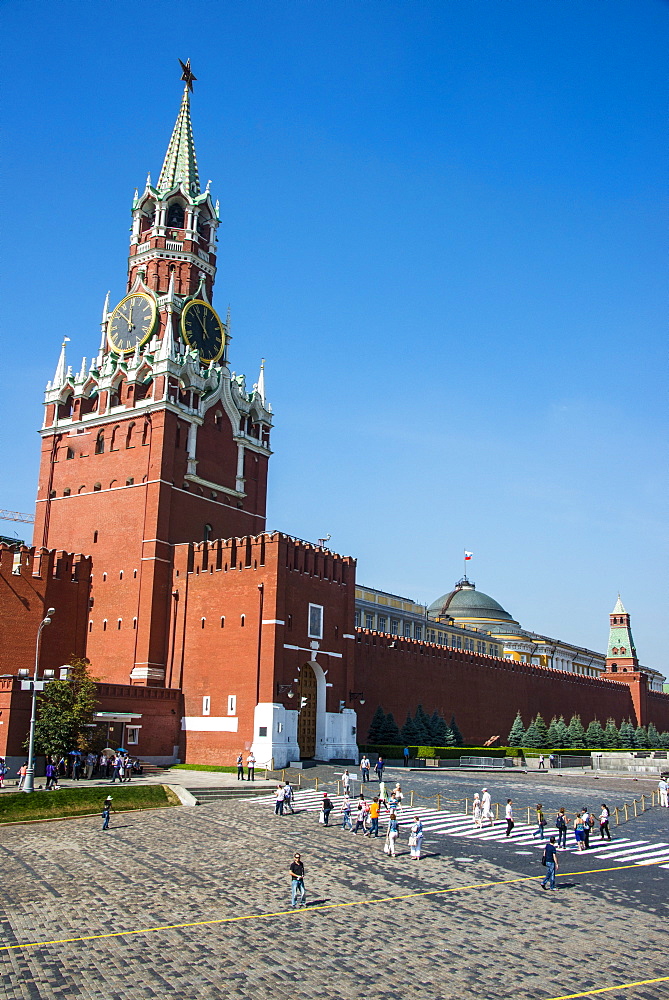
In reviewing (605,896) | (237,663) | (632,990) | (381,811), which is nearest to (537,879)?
(605,896)

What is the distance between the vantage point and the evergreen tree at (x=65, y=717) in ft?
121

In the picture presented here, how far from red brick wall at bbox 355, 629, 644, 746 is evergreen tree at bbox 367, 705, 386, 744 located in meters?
0.39

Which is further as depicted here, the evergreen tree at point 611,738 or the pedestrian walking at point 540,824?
the evergreen tree at point 611,738

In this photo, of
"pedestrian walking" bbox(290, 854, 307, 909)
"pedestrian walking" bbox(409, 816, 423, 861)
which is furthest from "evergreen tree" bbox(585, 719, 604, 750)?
"pedestrian walking" bbox(290, 854, 307, 909)

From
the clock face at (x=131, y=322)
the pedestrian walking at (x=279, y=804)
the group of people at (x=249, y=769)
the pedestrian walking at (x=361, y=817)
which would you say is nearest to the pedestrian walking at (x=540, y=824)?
the pedestrian walking at (x=361, y=817)

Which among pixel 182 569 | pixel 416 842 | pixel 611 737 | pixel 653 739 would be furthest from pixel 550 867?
pixel 653 739

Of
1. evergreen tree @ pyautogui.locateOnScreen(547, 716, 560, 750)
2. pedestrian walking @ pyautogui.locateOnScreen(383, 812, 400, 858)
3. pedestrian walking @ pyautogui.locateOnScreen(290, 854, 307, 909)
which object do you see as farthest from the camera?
evergreen tree @ pyautogui.locateOnScreen(547, 716, 560, 750)

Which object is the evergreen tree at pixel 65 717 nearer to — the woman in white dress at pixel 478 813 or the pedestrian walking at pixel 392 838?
the woman in white dress at pixel 478 813

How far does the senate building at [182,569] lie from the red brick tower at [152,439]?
0.38 ft

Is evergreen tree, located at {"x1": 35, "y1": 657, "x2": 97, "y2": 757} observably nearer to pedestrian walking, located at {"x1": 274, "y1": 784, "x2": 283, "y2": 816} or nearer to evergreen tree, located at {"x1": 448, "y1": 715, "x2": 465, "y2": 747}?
pedestrian walking, located at {"x1": 274, "y1": 784, "x2": 283, "y2": 816}

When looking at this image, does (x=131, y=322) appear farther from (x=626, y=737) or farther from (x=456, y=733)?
(x=626, y=737)

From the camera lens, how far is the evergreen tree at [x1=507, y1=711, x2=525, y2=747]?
71.0 metres

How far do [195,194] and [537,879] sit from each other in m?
49.8

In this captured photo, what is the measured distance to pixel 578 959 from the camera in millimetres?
16953
